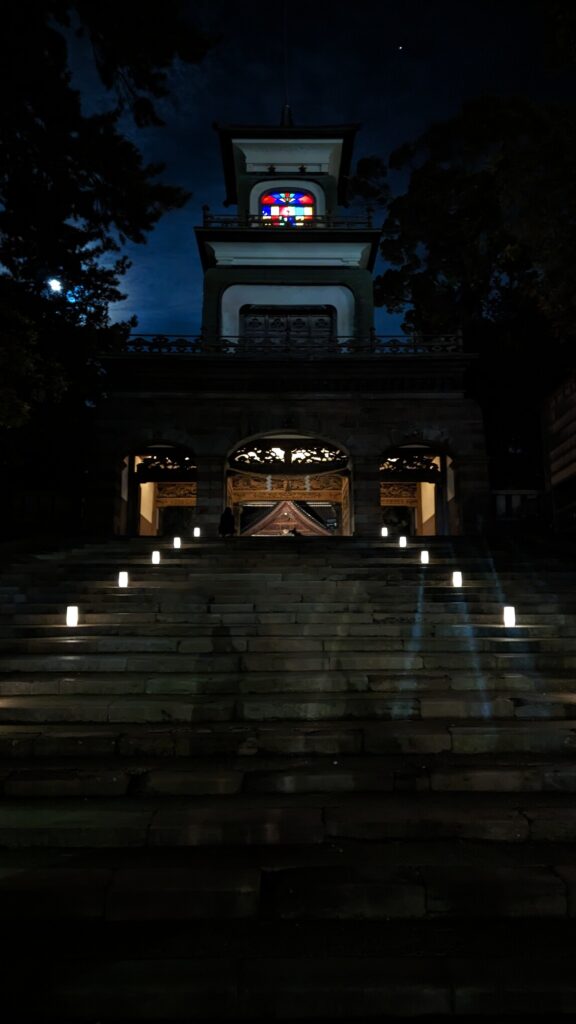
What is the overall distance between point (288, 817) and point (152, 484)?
20.9m

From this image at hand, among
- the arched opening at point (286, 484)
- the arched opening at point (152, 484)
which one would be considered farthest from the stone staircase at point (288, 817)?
the arched opening at point (286, 484)

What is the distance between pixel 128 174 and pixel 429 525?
17196mm

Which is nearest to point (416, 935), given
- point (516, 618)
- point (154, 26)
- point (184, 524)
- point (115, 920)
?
point (115, 920)

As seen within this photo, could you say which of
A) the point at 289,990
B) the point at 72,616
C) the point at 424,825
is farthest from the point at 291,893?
the point at 72,616

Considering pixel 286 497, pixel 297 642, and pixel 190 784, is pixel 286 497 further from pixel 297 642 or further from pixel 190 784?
pixel 190 784

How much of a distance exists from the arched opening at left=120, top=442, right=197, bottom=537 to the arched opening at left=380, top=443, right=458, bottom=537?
7.02 meters

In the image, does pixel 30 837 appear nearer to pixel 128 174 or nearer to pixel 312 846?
pixel 312 846

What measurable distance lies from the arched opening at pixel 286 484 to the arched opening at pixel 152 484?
5.64 ft

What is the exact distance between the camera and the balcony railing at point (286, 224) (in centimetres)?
2425

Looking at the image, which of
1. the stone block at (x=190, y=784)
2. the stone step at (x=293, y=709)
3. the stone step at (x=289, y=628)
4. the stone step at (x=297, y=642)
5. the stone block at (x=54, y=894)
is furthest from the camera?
the stone step at (x=289, y=628)

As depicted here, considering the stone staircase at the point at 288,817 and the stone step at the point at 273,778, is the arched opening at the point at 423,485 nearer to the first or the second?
the stone staircase at the point at 288,817

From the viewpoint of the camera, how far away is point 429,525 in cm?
2344

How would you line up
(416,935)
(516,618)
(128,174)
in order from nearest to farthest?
1. (416,935)
2. (516,618)
3. (128,174)

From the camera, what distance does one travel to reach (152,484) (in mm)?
24016
